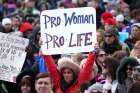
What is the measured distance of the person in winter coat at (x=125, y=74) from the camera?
11977 mm

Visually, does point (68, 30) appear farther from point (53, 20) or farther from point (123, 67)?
point (123, 67)

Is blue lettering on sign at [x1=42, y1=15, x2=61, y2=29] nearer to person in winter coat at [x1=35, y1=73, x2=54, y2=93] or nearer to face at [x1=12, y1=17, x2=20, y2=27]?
person in winter coat at [x1=35, y1=73, x2=54, y2=93]

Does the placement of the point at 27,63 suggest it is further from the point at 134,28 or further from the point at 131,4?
the point at 131,4

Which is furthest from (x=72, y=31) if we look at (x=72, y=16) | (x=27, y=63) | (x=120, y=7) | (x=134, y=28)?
(x=120, y=7)

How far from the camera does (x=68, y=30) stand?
12.9 metres

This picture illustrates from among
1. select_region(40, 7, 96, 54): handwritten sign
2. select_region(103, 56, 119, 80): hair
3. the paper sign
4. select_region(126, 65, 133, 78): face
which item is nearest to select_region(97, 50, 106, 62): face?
select_region(40, 7, 96, 54): handwritten sign

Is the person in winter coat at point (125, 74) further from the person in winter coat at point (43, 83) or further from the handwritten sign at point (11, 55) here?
the handwritten sign at point (11, 55)

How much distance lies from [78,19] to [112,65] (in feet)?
3.25

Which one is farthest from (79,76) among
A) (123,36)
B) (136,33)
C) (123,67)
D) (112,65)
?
(123,36)

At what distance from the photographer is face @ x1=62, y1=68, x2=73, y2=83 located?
40.0ft

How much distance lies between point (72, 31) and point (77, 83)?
1007mm

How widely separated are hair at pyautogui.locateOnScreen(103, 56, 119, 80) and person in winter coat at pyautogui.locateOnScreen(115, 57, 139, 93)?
235mm

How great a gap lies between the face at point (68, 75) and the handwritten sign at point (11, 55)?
3.83 feet

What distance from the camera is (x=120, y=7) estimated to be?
76.9 feet
